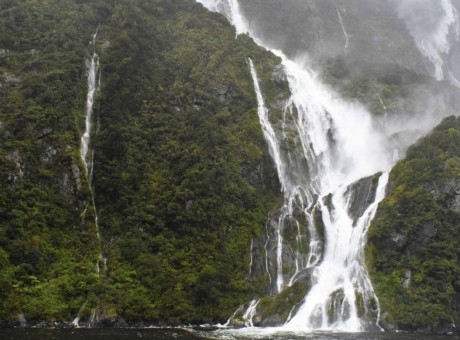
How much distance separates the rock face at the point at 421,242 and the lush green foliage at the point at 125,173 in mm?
9302

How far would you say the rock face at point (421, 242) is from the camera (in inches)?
1277

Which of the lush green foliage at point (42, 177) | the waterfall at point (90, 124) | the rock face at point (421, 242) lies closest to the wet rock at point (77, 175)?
the lush green foliage at point (42, 177)

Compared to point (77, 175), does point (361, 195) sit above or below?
above

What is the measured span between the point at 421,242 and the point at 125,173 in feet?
73.8

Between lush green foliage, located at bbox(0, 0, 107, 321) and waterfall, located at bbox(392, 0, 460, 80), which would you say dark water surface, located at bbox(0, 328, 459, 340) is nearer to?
lush green foliage, located at bbox(0, 0, 107, 321)

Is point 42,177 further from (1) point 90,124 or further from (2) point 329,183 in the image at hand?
(2) point 329,183

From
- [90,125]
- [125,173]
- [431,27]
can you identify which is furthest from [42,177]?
[431,27]

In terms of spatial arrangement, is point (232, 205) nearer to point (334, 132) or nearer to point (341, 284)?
point (341, 284)

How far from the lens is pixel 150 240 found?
36031mm

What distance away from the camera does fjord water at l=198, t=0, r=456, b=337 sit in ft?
109

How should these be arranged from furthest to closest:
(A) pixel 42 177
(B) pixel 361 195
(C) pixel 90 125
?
1. (B) pixel 361 195
2. (C) pixel 90 125
3. (A) pixel 42 177

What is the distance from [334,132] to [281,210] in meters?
15.7

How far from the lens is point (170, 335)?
25.8 metres

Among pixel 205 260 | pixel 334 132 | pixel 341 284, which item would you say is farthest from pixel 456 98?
pixel 205 260
